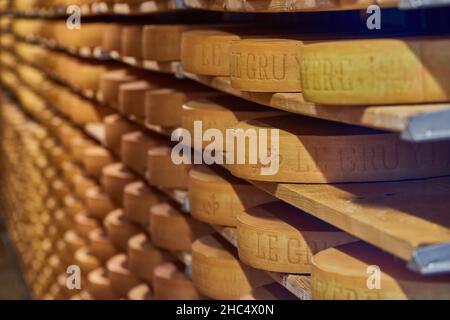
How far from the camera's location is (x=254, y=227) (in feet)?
7.14

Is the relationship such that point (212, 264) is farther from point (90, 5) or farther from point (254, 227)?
point (90, 5)

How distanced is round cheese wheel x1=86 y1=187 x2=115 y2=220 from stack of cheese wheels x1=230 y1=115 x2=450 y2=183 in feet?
8.41

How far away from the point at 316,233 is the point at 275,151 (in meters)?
0.20

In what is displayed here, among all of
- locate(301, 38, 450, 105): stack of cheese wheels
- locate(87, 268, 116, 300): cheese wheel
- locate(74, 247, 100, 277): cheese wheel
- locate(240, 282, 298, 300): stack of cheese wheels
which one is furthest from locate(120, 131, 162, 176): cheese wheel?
locate(301, 38, 450, 105): stack of cheese wheels

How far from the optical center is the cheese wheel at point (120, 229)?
4121 mm

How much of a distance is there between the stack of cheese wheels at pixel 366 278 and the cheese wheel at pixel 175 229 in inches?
48.3

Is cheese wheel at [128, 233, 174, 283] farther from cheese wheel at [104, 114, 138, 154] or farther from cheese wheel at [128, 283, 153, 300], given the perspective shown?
cheese wheel at [104, 114, 138, 154]

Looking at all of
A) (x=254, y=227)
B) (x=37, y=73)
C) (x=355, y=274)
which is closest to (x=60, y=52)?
→ (x=37, y=73)

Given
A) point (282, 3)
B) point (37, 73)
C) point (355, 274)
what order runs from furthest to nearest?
point (37, 73) → point (282, 3) → point (355, 274)

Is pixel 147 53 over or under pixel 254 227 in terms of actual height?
over

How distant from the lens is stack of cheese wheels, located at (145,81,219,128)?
316cm

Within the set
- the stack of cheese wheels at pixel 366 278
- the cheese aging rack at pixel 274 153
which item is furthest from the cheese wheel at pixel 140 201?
the stack of cheese wheels at pixel 366 278

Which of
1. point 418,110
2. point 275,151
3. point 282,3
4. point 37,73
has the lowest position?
point 37,73

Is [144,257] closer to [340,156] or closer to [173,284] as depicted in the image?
[173,284]
